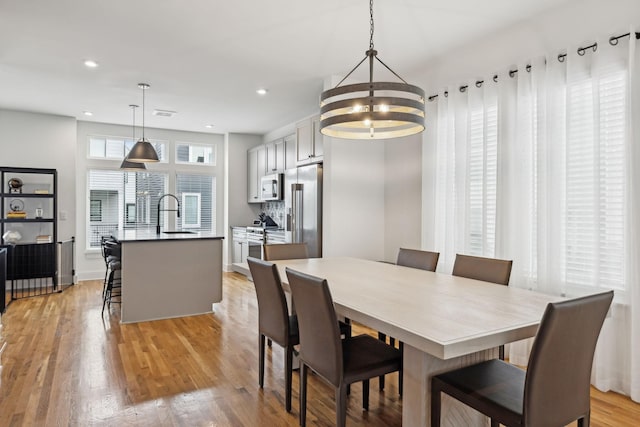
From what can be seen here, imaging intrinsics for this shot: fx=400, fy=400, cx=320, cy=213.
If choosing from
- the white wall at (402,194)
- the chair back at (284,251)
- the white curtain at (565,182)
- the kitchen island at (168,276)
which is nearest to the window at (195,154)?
the kitchen island at (168,276)

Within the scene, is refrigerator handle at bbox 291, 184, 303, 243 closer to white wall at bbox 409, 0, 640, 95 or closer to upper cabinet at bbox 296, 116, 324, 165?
upper cabinet at bbox 296, 116, 324, 165

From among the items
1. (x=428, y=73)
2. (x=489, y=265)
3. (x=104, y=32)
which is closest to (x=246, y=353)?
(x=489, y=265)

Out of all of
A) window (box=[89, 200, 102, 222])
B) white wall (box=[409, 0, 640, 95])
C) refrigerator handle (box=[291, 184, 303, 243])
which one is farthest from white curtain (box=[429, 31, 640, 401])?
window (box=[89, 200, 102, 222])

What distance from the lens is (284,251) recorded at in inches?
143

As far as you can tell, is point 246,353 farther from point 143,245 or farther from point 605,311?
point 605,311

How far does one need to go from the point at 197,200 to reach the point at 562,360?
23.4 ft

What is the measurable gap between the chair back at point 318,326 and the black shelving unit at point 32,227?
17.5 feet

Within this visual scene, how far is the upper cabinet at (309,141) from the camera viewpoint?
5145 millimetres

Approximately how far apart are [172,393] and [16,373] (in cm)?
126

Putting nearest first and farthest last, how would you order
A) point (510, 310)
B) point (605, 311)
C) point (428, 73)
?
point (605, 311) < point (510, 310) < point (428, 73)

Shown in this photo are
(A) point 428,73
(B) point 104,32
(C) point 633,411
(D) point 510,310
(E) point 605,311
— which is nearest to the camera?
(E) point 605,311

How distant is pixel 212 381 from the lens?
9.30 ft

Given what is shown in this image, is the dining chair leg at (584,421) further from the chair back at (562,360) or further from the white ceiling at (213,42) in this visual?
the white ceiling at (213,42)

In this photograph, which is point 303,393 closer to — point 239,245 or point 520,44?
point 520,44
